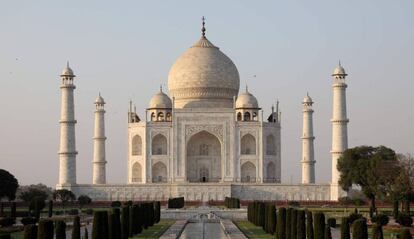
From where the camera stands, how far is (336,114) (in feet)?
149

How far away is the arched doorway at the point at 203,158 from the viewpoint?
49000 mm

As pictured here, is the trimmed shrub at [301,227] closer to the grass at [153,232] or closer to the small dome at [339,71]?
the grass at [153,232]

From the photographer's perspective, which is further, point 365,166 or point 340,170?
point 340,170

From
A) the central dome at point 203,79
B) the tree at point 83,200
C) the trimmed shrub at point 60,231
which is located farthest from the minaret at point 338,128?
the trimmed shrub at point 60,231

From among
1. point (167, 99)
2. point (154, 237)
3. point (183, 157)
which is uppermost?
point (167, 99)

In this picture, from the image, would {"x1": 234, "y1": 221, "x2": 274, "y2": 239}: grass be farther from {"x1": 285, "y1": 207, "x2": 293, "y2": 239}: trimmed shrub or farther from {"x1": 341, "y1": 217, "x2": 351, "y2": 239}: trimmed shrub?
{"x1": 341, "y1": 217, "x2": 351, "y2": 239}: trimmed shrub

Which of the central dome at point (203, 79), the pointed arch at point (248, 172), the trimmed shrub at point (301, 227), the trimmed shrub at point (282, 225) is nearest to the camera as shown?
the trimmed shrub at point (301, 227)

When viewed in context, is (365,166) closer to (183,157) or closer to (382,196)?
(382,196)

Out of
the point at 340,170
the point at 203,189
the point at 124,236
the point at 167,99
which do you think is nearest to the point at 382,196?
the point at 340,170

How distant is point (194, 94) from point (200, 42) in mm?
3430

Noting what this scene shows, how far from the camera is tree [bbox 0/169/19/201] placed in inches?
1490

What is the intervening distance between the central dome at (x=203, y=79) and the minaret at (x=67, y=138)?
708 cm

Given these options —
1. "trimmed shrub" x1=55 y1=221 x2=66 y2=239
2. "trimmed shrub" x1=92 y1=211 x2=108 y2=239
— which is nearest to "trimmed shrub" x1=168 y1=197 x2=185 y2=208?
"trimmed shrub" x1=92 y1=211 x2=108 y2=239

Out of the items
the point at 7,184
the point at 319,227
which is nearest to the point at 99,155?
the point at 7,184
